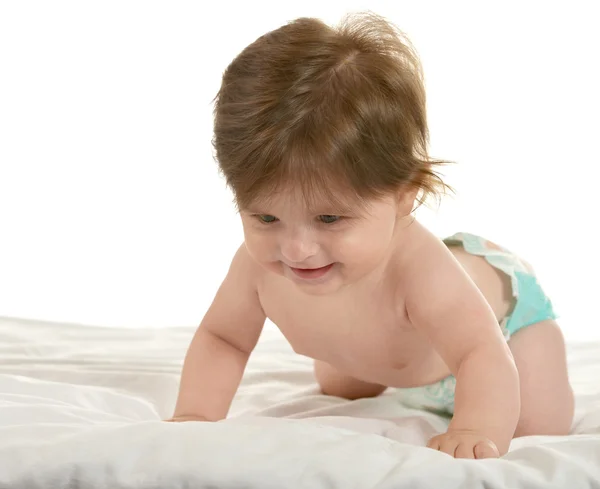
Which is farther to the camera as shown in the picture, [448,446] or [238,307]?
[238,307]

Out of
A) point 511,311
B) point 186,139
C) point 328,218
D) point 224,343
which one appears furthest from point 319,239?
point 186,139

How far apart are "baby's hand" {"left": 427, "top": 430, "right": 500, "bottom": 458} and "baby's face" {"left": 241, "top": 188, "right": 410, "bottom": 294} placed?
0.24m

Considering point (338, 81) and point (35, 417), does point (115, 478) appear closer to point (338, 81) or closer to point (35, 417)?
point (35, 417)

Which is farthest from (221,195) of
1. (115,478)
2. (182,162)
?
(115,478)

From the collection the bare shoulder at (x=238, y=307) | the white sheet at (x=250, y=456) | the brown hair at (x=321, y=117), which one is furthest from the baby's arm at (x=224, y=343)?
the brown hair at (x=321, y=117)

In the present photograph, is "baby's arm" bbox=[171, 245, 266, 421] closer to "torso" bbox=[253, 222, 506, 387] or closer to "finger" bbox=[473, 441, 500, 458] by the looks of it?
"torso" bbox=[253, 222, 506, 387]

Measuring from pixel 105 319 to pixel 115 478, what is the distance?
2384 mm

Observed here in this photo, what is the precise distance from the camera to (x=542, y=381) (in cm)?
157

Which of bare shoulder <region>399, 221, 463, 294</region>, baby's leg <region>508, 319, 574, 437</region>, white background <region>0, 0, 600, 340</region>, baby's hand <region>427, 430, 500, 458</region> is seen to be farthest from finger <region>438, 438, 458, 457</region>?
white background <region>0, 0, 600, 340</region>

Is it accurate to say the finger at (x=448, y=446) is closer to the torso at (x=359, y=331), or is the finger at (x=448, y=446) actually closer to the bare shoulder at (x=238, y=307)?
the torso at (x=359, y=331)

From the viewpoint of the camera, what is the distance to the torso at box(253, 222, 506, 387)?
1.44m

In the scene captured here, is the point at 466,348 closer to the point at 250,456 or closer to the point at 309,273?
the point at 309,273

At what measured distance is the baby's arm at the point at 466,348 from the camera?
125cm

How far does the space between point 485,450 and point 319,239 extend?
0.32 meters
